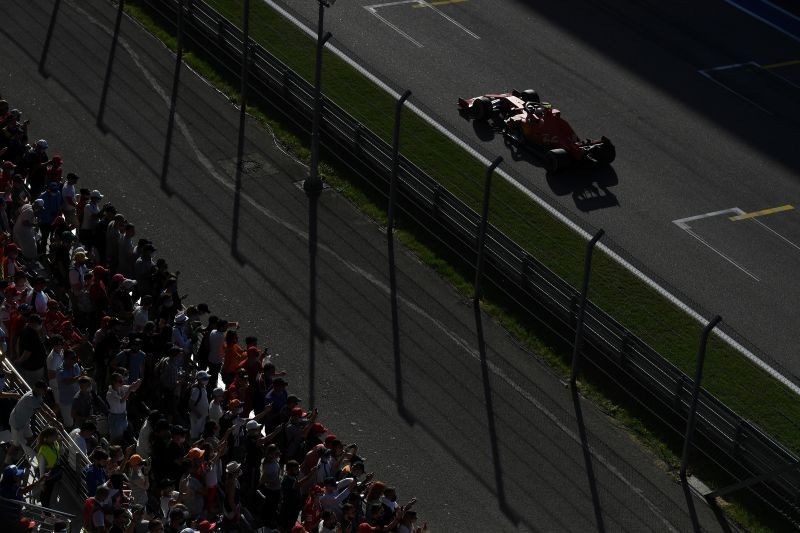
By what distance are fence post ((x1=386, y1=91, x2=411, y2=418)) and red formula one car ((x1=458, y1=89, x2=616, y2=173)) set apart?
17.9ft

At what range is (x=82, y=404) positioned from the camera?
779 inches

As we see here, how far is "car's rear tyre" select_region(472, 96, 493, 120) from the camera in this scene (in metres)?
33.8

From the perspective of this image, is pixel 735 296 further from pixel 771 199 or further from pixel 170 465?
pixel 170 465

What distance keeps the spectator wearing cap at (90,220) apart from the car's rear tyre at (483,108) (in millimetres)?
11956

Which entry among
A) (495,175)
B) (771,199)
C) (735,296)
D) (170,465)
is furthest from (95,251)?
(771,199)

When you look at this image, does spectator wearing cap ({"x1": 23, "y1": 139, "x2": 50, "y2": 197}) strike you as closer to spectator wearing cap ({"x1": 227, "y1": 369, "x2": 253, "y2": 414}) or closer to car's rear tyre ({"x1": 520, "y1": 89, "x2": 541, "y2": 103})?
spectator wearing cap ({"x1": 227, "y1": 369, "x2": 253, "y2": 414})

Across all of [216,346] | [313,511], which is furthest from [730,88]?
[313,511]

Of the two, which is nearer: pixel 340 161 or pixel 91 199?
pixel 91 199

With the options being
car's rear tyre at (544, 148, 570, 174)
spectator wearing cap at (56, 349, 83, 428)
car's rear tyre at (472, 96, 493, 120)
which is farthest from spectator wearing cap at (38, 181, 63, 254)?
car's rear tyre at (472, 96, 493, 120)

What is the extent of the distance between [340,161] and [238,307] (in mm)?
6064

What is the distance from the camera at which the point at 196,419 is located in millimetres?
20266

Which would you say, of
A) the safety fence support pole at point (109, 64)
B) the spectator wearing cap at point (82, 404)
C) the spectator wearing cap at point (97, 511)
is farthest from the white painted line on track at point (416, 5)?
the spectator wearing cap at point (97, 511)

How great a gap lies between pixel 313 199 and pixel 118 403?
33.3 ft

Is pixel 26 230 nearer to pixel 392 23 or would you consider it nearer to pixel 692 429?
pixel 692 429
